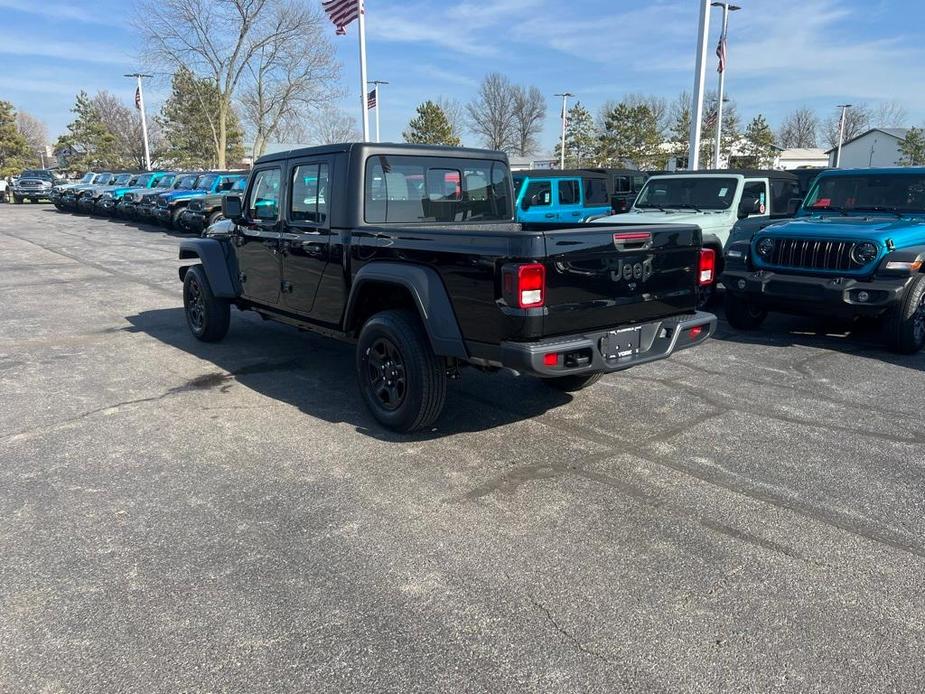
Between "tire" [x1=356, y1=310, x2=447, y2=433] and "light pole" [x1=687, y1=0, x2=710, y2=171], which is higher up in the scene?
"light pole" [x1=687, y1=0, x2=710, y2=171]

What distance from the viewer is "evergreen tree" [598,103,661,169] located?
5128 cm

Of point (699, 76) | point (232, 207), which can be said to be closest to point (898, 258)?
point (232, 207)

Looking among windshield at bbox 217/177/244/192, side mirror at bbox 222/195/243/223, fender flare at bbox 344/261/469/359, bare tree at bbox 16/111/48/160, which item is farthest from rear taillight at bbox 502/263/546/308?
bare tree at bbox 16/111/48/160

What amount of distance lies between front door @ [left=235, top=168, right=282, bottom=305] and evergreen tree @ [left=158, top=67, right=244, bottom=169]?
47987 millimetres

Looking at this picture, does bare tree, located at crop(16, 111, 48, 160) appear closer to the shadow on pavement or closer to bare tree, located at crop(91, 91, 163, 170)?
bare tree, located at crop(91, 91, 163, 170)

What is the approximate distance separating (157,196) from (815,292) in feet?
68.7

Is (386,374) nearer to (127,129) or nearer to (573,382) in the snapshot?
(573,382)

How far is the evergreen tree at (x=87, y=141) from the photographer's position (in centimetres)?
6406

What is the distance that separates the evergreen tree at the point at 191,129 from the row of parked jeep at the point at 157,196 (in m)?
20.9

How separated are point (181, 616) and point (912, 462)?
13.7ft

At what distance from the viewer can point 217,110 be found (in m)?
48.2

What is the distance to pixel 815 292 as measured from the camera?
6.85m

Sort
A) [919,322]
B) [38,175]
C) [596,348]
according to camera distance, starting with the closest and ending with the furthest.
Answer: [596,348] → [919,322] → [38,175]

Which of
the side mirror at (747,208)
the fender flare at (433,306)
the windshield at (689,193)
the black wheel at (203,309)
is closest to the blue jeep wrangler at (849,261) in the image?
the side mirror at (747,208)
